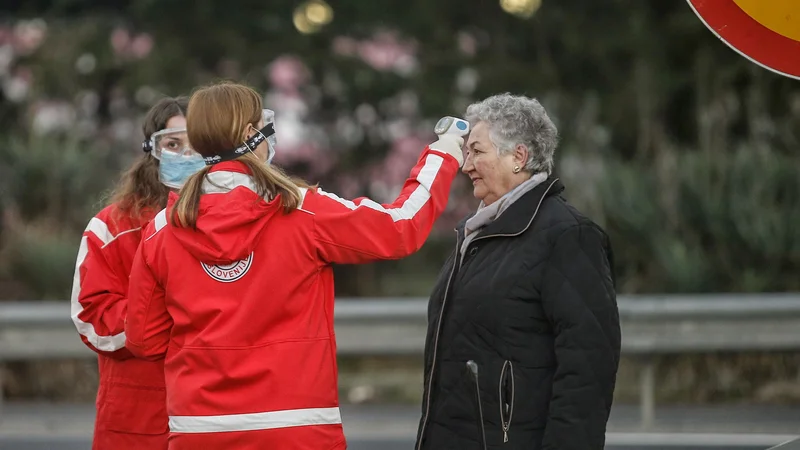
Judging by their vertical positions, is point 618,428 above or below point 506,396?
below

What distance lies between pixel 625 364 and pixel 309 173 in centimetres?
638

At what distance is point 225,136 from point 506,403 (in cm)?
120

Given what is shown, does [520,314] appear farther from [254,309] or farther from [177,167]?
[177,167]

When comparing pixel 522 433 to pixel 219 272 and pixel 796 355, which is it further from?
pixel 796 355

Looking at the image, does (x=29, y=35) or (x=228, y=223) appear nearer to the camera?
(x=228, y=223)

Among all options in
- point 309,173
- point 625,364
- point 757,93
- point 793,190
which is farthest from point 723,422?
point 309,173

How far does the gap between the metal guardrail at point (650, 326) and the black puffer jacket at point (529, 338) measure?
4.78m

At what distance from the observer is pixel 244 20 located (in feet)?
49.6

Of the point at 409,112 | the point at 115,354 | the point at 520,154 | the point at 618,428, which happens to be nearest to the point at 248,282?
the point at 115,354

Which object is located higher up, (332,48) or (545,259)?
(332,48)

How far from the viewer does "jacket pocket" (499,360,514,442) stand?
12.9 ft

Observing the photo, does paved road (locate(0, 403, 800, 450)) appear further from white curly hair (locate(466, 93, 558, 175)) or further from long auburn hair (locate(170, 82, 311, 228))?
long auburn hair (locate(170, 82, 311, 228))

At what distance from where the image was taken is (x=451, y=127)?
4.10 metres

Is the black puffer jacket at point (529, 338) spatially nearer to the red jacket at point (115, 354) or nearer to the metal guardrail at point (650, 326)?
the red jacket at point (115, 354)
